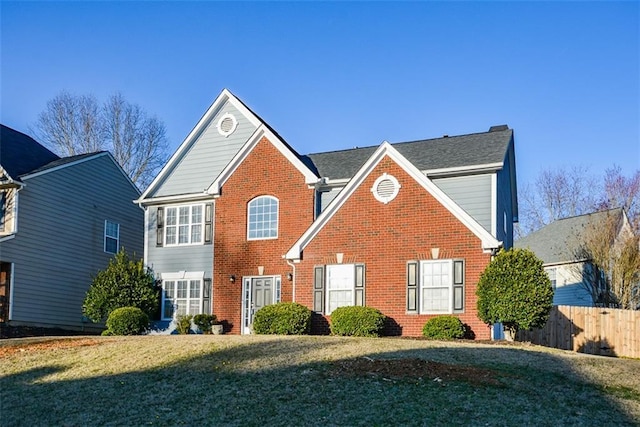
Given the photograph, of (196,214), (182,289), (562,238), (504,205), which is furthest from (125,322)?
(562,238)

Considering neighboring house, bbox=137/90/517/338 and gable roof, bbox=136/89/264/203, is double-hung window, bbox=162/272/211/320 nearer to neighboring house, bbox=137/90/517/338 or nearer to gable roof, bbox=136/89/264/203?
neighboring house, bbox=137/90/517/338

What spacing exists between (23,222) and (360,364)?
55.1 feet

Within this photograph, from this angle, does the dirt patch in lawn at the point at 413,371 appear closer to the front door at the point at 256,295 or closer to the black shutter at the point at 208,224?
the front door at the point at 256,295

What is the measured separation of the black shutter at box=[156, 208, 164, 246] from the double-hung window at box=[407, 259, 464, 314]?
32.7ft

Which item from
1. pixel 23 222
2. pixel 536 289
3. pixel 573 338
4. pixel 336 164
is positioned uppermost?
pixel 336 164

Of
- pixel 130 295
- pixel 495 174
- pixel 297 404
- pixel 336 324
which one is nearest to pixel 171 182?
pixel 130 295

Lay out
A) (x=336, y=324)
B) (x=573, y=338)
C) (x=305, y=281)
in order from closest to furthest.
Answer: (x=336, y=324), (x=305, y=281), (x=573, y=338)

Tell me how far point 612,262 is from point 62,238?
21924 mm

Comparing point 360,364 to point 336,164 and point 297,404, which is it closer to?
point 297,404

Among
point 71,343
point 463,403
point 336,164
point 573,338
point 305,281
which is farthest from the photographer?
point 336,164

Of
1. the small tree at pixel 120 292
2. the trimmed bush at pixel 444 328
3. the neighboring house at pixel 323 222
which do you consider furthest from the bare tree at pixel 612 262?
the small tree at pixel 120 292

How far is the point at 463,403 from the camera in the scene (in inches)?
435

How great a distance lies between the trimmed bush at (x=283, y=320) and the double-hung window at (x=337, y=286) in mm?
732

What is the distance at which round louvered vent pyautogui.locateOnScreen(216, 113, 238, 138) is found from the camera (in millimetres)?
26500
